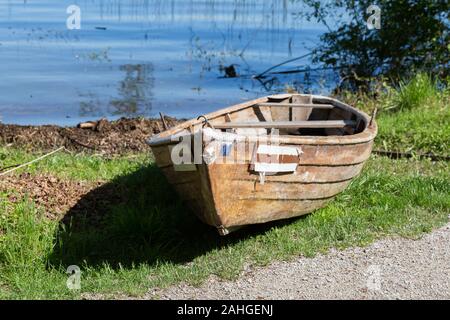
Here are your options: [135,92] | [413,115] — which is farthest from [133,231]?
[135,92]

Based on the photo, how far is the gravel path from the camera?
261 inches

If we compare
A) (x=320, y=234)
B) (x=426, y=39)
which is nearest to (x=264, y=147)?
(x=320, y=234)

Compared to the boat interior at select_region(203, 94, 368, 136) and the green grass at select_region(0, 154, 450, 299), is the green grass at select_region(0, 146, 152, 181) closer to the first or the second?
the green grass at select_region(0, 154, 450, 299)

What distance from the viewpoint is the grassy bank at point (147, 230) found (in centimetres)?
720

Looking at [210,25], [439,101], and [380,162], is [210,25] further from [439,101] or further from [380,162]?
[380,162]

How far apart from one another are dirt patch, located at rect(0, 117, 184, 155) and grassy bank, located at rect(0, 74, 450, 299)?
3.30ft

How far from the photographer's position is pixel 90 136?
11117 millimetres

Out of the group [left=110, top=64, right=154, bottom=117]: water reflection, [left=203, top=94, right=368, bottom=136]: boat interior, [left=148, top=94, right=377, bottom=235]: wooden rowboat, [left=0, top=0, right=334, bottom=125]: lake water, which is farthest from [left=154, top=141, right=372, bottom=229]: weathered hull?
[left=110, top=64, right=154, bottom=117]: water reflection

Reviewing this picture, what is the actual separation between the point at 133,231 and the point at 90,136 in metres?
3.37

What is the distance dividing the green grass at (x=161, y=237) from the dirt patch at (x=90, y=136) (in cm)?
175

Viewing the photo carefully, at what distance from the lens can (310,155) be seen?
7648 millimetres

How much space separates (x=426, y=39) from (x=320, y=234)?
25.0 ft

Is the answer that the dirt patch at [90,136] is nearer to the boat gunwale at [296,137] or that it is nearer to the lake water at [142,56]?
the boat gunwale at [296,137]

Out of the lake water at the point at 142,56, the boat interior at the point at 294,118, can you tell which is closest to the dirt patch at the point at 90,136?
the boat interior at the point at 294,118
